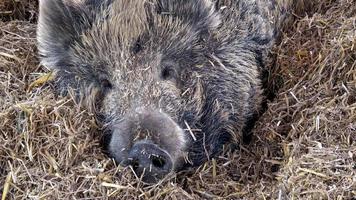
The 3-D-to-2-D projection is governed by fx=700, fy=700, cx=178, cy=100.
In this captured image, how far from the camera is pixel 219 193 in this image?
12.0 feet

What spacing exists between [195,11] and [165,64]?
1.17ft

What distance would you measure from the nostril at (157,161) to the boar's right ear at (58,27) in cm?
92

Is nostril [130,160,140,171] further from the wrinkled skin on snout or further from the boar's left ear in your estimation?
the boar's left ear

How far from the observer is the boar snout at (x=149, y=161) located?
3420mm

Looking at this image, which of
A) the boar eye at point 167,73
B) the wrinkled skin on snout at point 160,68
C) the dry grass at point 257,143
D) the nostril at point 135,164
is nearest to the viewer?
the dry grass at point 257,143

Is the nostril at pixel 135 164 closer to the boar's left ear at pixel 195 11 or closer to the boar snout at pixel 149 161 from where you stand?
the boar snout at pixel 149 161

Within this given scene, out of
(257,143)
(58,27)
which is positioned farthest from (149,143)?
(58,27)

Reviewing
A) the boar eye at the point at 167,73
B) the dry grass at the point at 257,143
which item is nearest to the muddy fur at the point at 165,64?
the boar eye at the point at 167,73

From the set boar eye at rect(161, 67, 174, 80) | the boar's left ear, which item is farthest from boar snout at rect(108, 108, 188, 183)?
the boar's left ear

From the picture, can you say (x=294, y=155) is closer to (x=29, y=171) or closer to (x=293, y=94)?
(x=293, y=94)

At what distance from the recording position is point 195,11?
3941 millimetres

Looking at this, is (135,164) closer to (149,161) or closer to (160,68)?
(149,161)

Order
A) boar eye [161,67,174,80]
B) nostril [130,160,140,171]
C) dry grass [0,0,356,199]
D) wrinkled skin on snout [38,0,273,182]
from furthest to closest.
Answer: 1. boar eye [161,67,174,80]
2. wrinkled skin on snout [38,0,273,182]
3. nostril [130,160,140,171]
4. dry grass [0,0,356,199]

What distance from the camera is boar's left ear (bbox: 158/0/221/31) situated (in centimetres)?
388
